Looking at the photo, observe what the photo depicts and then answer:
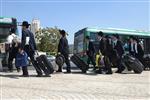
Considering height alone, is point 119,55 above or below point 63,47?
below

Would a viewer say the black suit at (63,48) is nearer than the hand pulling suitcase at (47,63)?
No

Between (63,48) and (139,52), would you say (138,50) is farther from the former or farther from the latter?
(63,48)

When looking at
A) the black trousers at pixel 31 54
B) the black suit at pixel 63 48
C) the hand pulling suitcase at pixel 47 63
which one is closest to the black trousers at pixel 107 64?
the black suit at pixel 63 48

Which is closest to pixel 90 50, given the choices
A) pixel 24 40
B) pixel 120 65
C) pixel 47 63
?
pixel 120 65

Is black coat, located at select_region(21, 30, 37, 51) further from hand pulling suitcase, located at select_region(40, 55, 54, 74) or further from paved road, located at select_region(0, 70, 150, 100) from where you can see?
paved road, located at select_region(0, 70, 150, 100)

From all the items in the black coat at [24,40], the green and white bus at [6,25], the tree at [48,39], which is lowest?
the tree at [48,39]

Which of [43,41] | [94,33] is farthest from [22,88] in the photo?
[43,41]

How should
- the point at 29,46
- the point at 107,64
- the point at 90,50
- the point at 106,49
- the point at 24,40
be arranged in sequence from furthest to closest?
the point at 90,50
the point at 106,49
the point at 107,64
the point at 29,46
the point at 24,40

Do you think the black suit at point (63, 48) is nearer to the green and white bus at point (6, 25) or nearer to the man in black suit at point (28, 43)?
the man in black suit at point (28, 43)

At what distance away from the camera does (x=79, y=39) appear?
28.1 metres

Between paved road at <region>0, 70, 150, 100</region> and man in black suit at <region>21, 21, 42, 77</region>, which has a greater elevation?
man in black suit at <region>21, 21, 42, 77</region>

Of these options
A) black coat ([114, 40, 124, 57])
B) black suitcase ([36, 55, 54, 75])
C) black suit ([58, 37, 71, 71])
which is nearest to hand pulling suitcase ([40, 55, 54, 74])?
black suitcase ([36, 55, 54, 75])

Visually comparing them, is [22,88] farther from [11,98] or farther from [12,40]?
[12,40]

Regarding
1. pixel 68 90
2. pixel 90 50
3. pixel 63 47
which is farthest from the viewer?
pixel 90 50
